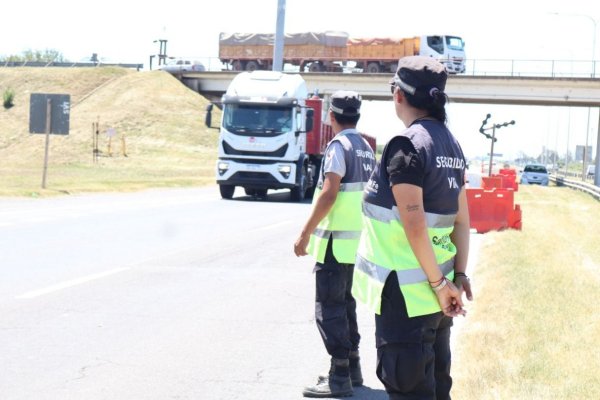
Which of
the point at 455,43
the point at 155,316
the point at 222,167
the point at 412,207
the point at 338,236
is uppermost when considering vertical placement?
the point at 455,43

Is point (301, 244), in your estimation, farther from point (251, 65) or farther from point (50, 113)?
point (251, 65)

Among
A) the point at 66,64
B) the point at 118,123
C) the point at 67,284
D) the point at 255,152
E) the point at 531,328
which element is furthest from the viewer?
the point at 66,64

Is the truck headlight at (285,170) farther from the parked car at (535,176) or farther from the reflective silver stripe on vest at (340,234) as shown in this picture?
the parked car at (535,176)

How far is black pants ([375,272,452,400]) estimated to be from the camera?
14.3 feet

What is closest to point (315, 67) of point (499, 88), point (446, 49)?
point (446, 49)

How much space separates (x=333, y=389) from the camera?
6406 millimetres

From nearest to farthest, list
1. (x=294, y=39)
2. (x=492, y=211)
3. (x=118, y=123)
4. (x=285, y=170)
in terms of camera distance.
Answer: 1. (x=492, y=211)
2. (x=285, y=170)
3. (x=294, y=39)
4. (x=118, y=123)

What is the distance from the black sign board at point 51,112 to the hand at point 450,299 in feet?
86.4

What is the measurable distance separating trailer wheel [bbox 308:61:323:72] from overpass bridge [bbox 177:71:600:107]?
2.38m

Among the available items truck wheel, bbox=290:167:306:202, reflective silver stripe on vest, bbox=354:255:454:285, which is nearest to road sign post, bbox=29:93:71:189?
truck wheel, bbox=290:167:306:202

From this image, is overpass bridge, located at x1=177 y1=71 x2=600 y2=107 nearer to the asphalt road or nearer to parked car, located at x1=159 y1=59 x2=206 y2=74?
parked car, located at x1=159 y1=59 x2=206 y2=74

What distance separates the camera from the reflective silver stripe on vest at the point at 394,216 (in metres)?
4.42

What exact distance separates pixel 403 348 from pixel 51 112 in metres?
26.8

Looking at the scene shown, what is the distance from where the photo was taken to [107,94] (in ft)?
286
